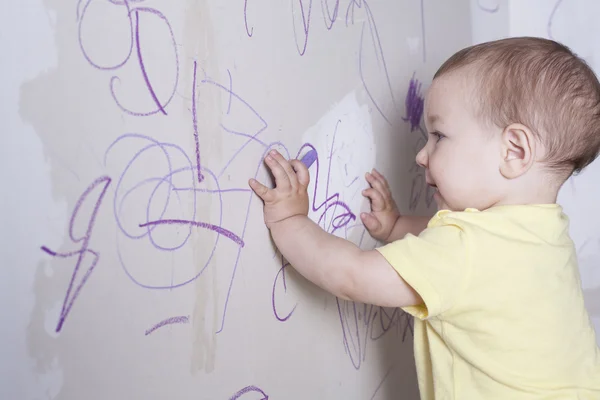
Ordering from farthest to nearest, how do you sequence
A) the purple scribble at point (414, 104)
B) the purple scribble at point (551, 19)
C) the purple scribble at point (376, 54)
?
the purple scribble at point (551, 19)
the purple scribble at point (414, 104)
the purple scribble at point (376, 54)

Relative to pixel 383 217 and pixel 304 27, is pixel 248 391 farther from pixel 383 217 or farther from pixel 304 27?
pixel 304 27

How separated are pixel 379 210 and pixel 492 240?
0.24 meters

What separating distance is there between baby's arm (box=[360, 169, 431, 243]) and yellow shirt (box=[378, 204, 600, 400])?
18 centimetres

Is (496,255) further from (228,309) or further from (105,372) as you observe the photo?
(105,372)

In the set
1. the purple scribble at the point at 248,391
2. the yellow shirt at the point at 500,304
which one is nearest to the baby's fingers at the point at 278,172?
the yellow shirt at the point at 500,304

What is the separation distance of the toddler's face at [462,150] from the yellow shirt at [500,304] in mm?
33

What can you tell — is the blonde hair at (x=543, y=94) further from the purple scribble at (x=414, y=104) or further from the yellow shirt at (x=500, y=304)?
→ the purple scribble at (x=414, y=104)

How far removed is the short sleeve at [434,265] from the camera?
616 mm

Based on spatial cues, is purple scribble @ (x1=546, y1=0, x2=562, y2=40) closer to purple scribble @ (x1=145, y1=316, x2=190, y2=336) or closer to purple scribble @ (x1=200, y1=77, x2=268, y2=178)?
purple scribble @ (x1=200, y1=77, x2=268, y2=178)

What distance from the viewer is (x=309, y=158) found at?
0.73 meters

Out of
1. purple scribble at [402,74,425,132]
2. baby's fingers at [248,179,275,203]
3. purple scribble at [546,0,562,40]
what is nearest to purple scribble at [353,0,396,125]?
purple scribble at [402,74,425,132]

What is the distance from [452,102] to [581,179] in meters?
0.61

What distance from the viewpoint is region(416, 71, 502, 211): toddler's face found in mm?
688

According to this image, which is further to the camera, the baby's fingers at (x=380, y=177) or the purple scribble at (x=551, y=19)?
the purple scribble at (x=551, y=19)
